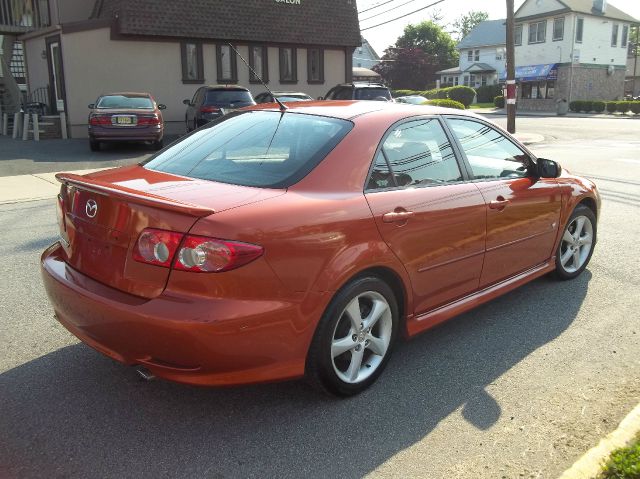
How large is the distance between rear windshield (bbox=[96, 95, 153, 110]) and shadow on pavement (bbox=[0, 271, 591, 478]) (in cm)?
1242

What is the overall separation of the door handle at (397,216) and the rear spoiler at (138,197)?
39.2 inches

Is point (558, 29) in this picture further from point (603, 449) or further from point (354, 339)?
point (603, 449)

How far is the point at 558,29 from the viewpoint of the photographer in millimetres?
48062

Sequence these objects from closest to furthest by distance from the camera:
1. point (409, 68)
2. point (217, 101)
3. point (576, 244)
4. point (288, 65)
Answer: point (576, 244)
point (217, 101)
point (288, 65)
point (409, 68)

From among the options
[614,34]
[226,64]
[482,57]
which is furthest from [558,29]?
[226,64]

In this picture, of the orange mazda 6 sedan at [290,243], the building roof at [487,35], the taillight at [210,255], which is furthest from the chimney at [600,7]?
the taillight at [210,255]

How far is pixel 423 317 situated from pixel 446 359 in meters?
0.37

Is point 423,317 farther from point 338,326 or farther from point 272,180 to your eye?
point 272,180

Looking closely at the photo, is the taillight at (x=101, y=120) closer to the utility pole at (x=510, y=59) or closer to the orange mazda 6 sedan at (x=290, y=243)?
the orange mazda 6 sedan at (x=290, y=243)

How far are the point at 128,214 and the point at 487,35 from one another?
70.9 meters

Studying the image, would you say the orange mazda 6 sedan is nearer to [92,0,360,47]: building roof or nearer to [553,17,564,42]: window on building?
[92,0,360,47]: building roof

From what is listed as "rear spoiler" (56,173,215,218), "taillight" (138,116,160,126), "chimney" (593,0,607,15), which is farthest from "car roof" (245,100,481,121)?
"chimney" (593,0,607,15)

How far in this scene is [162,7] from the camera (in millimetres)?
A: 19938

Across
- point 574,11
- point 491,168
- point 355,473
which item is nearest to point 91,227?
point 355,473
